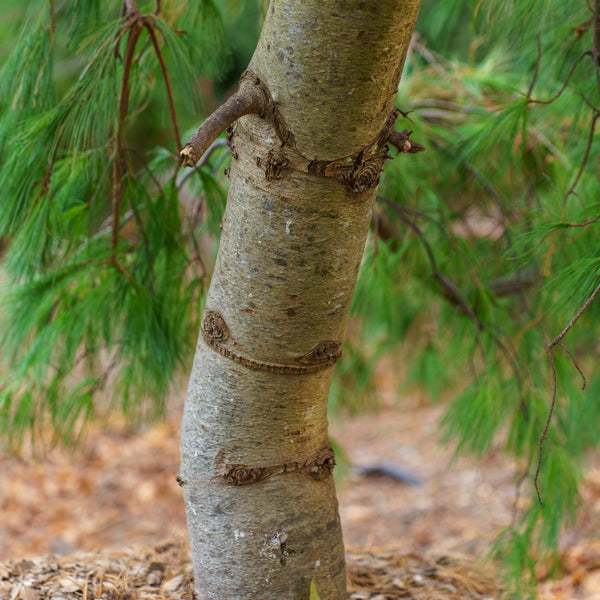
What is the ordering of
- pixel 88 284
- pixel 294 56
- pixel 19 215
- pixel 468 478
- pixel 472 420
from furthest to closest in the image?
pixel 468 478 < pixel 472 420 < pixel 88 284 < pixel 19 215 < pixel 294 56

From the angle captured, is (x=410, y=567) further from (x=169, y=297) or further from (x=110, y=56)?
(x=110, y=56)

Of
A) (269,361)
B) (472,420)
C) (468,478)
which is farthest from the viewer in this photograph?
(468,478)

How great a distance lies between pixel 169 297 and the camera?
3.33ft

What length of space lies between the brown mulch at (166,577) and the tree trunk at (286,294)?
0.16 metres

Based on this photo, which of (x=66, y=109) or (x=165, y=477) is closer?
(x=66, y=109)

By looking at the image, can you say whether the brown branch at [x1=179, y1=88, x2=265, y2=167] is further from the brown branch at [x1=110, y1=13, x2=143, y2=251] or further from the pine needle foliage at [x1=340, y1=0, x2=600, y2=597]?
the pine needle foliage at [x1=340, y1=0, x2=600, y2=597]

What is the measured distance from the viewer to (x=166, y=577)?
0.96m

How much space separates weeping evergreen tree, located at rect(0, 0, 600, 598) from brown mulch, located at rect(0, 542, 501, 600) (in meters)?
0.11

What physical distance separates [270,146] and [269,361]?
0.26 meters

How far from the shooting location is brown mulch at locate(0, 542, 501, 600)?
2.89 feet

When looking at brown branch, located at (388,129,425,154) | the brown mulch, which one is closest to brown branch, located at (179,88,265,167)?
brown branch, located at (388,129,425,154)

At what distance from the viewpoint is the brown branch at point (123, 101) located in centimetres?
76

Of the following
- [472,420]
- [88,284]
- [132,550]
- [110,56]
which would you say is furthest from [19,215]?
[472,420]

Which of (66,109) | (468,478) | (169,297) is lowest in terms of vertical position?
(468,478)
